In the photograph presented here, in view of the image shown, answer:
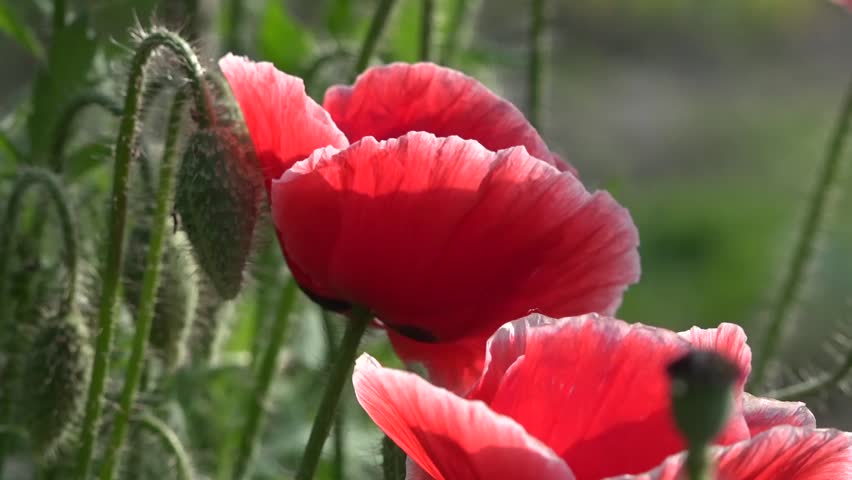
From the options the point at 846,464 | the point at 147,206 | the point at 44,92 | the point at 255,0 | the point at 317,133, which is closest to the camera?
the point at 846,464

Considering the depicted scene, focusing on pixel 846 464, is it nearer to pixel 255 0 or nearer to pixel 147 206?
pixel 147 206

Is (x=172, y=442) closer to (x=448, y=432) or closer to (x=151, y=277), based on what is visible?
(x=151, y=277)

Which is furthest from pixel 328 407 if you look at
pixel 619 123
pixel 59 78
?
pixel 619 123

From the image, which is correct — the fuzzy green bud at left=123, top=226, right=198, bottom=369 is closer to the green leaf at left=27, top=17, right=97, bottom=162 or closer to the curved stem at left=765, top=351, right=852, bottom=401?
the green leaf at left=27, top=17, right=97, bottom=162

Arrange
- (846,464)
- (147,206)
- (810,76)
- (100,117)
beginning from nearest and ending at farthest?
(846,464)
(147,206)
(100,117)
(810,76)

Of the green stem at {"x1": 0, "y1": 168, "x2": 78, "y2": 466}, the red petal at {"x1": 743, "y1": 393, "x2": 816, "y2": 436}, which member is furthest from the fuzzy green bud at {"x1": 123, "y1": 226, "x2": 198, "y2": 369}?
the red petal at {"x1": 743, "y1": 393, "x2": 816, "y2": 436}

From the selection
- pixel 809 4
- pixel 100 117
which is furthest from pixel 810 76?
pixel 100 117

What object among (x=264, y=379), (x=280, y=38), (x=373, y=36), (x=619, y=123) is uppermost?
(x=373, y=36)

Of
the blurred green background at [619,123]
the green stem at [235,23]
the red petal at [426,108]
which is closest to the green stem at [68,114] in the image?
the blurred green background at [619,123]
